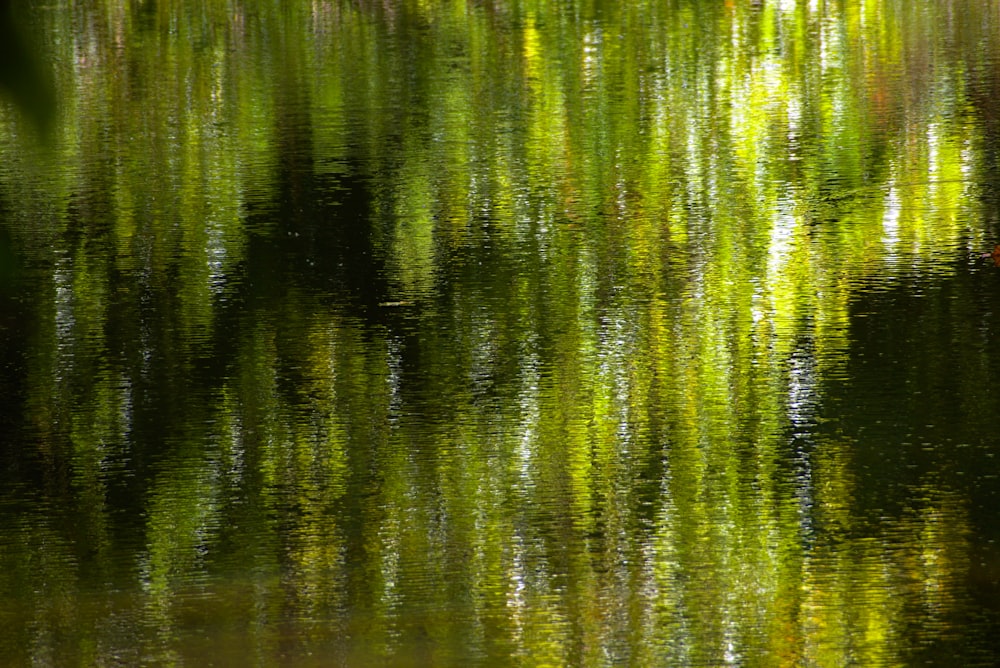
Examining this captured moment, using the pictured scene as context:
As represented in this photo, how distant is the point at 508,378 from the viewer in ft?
17.9

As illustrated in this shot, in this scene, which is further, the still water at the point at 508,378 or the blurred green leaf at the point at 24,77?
the still water at the point at 508,378

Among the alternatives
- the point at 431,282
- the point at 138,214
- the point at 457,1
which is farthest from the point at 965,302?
the point at 457,1

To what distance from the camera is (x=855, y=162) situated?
869 centimetres

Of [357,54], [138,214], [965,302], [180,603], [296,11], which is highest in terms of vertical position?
[296,11]

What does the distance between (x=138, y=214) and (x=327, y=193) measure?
1037 mm

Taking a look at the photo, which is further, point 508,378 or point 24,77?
point 508,378

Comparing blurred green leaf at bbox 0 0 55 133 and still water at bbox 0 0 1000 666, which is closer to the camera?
blurred green leaf at bbox 0 0 55 133

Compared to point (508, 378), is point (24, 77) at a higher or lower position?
higher

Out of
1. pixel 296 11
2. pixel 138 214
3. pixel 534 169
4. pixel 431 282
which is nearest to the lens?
pixel 431 282

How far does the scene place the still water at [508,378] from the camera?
3.66 m

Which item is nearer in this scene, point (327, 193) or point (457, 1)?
point (327, 193)

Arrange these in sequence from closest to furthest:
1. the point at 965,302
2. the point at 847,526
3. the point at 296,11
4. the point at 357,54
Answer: the point at 847,526, the point at 965,302, the point at 357,54, the point at 296,11

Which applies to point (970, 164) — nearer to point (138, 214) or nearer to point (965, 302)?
point (965, 302)

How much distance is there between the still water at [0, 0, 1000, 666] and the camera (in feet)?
12.0
